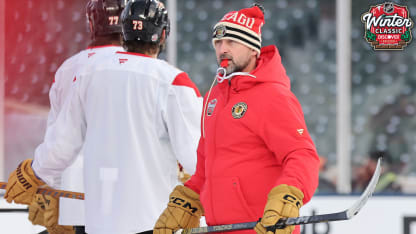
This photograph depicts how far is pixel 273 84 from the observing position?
237 cm

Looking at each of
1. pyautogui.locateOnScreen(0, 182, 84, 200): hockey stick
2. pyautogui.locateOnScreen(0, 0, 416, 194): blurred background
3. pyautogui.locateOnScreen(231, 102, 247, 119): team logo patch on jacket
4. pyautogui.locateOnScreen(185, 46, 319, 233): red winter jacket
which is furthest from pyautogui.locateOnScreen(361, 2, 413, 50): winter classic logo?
pyautogui.locateOnScreen(231, 102, 247, 119): team logo patch on jacket

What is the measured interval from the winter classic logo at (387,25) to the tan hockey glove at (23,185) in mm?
2694

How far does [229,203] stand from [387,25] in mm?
2938

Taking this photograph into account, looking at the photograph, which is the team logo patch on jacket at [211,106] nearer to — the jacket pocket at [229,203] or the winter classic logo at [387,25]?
the jacket pocket at [229,203]

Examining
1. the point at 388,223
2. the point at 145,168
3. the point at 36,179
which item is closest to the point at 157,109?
the point at 145,168

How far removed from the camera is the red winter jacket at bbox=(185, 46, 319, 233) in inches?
88.4

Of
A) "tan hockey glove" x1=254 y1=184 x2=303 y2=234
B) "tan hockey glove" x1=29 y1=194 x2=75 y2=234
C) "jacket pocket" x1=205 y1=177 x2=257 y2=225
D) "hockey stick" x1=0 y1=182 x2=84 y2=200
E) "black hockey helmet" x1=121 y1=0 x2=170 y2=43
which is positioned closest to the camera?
"tan hockey glove" x1=254 y1=184 x2=303 y2=234

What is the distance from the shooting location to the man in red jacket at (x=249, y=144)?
221 cm

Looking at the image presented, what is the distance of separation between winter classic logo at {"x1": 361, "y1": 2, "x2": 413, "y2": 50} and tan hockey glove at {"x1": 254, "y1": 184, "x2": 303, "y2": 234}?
3026 mm

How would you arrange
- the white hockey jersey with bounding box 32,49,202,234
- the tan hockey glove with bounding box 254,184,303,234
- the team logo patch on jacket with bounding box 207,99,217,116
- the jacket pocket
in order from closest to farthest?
the tan hockey glove with bounding box 254,184,303,234 → the jacket pocket → the team logo patch on jacket with bounding box 207,99,217,116 → the white hockey jersey with bounding box 32,49,202,234

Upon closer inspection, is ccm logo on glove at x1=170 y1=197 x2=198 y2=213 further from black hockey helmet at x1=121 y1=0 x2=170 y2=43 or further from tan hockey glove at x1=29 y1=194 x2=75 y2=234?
tan hockey glove at x1=29 y1=194 x2=75 y2=234

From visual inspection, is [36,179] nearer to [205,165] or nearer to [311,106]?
[205,165]

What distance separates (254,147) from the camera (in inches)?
92.0

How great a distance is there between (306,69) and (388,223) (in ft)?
6.32
